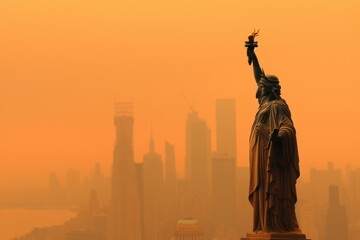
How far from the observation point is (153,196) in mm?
97750

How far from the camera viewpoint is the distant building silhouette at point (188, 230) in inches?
3370

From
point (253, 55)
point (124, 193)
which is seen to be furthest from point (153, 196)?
point (253, 55)

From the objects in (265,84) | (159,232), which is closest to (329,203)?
(159,232)

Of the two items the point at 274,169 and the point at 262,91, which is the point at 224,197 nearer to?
the point at 262,91

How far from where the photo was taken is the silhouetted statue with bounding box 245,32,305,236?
48.0 ft

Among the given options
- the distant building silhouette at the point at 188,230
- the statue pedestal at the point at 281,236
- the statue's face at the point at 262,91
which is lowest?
the statue pedestal at the point at 281,236

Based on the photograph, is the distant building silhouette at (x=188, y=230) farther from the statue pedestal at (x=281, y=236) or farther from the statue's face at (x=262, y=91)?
the statue pedestal at (x=281, y=236)

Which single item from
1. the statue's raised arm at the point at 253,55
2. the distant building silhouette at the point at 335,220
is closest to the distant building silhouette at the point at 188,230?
the distant building silhouette at the point at 335,220

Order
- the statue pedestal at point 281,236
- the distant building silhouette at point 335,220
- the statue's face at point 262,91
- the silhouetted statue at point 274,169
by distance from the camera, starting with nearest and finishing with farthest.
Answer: the statue pedestal at point 281,236, the silhouetted statue at point 274,169, the statue's face at point 262,91, the distant building silhouette at point 335,220

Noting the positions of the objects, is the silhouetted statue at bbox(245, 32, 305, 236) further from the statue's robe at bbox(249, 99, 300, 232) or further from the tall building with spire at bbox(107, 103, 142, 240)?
the tall building with spire at bbox(107, 103, 142, 240)

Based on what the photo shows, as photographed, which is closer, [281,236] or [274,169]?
[281,236]

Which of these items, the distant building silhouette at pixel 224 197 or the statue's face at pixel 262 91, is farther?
the distant building silhouette at pixel 224 197

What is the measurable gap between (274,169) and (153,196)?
83.3 m

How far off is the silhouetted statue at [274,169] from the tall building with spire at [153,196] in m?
67.0
